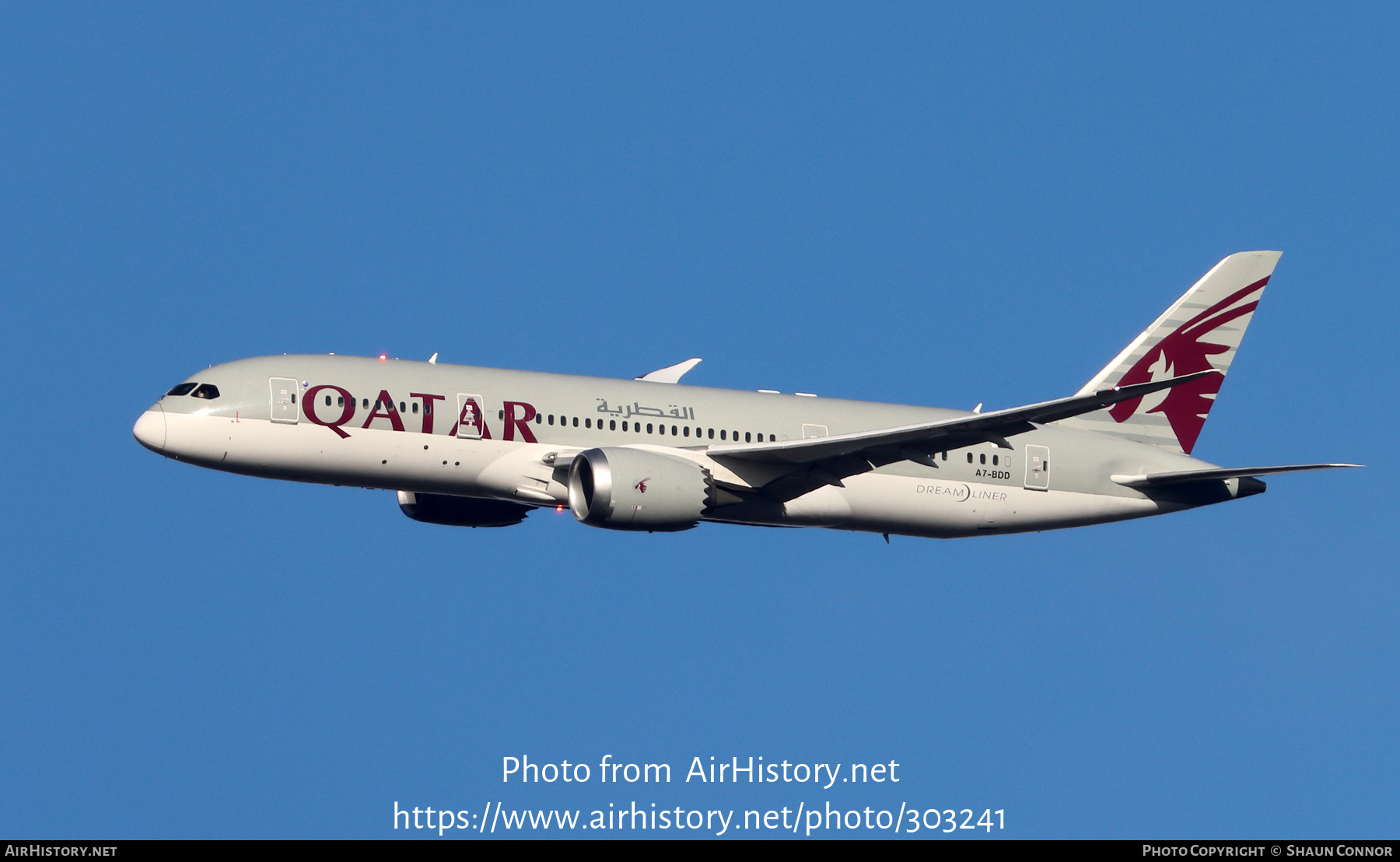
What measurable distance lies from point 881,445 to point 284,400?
15551 millimetres

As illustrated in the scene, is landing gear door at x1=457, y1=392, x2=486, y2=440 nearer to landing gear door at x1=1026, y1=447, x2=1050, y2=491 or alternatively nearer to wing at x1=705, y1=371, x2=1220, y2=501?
wing at x1=705, y1=371, x2=1220, y2=501

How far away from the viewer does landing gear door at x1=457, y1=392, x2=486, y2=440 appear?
46812 mm

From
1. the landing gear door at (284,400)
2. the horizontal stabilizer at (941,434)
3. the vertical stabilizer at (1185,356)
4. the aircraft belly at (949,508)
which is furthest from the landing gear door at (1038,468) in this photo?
the landing gear door at (284,400)

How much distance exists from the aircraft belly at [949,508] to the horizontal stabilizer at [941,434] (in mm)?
2089

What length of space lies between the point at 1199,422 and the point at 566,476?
21.0 m

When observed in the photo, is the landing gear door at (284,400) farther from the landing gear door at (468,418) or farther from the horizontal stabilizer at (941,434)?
the horizontal stabilizer at (941,434)

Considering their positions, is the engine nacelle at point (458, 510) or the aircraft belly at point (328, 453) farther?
the engine nacelle at point (458, 510)

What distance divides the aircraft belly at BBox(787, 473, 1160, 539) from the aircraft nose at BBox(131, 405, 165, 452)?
16.8 meters

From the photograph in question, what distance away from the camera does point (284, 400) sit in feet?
151

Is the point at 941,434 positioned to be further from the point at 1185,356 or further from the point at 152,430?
the point at 152,430

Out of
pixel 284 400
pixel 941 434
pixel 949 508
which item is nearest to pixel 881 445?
pixel 941 434

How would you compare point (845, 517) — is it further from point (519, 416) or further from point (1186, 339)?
point (1186, 339)

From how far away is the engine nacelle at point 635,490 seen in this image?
44719mm

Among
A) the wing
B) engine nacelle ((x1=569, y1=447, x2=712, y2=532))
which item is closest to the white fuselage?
the wing
